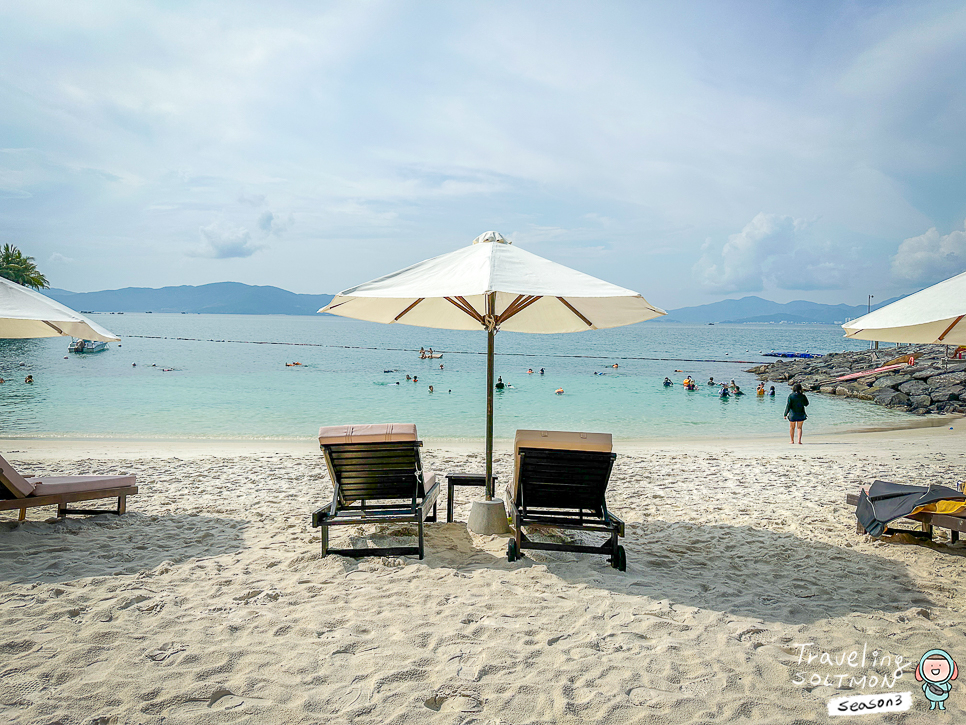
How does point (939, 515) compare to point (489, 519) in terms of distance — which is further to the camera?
point (489, 519)

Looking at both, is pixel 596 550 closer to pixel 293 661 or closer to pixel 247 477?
pixel 293 661

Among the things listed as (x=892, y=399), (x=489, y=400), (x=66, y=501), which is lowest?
(x=892, y=399)

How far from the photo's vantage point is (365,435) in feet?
14.8

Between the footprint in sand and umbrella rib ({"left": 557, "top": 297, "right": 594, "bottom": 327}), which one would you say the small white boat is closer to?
umbrella rib ({"left": 557, "top": 297, "right": 594, "bottom": 327})

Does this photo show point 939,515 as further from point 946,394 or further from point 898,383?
point 898,383

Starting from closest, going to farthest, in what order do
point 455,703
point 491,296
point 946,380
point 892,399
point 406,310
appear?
point 455,703
point 491,296
point 406,310
point 892,399
point 946,380

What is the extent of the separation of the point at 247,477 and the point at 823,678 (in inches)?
267

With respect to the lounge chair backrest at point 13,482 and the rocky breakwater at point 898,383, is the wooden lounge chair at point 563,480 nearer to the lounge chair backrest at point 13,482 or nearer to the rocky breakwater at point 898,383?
the lounge chair backrest at point 13,482

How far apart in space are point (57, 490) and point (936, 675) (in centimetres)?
613

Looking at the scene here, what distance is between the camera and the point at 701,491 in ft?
23.2

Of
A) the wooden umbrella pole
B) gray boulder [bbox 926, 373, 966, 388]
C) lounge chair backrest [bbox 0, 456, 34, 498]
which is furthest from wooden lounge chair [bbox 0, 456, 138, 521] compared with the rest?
gray boulder [bbox 926, 373, 966, 388]

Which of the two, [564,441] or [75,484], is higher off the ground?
[564,441]

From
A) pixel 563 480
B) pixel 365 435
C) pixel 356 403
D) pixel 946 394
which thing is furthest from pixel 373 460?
pixel 946 394

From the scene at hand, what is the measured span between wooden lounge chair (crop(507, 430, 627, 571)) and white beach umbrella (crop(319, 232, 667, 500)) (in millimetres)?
710
